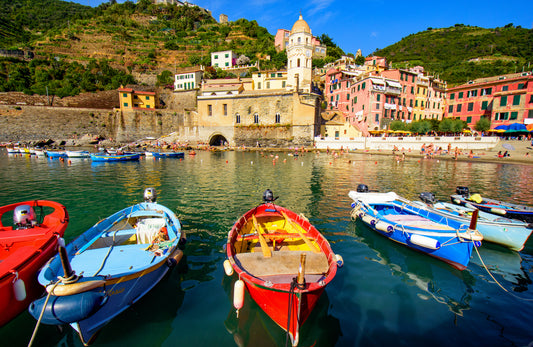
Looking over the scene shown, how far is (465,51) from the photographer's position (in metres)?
75.4

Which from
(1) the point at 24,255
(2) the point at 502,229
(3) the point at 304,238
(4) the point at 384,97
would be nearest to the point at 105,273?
(1) the point at 24,255

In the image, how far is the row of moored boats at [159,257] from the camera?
3795 mm

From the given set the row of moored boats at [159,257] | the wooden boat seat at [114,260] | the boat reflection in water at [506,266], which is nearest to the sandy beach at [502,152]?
the row of moored boats at [159,257]

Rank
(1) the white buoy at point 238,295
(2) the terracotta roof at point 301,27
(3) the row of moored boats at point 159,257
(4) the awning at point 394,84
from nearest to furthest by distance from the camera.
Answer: (3) the row of moored boats at point 159,257, (1) the white buoy at point 238,295, (4) the awning at point 394,84, (2) the terracotta roof at point 301,27

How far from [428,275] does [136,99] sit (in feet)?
197

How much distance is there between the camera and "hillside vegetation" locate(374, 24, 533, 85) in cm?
5712

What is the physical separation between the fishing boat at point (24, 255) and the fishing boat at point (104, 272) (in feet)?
1.49

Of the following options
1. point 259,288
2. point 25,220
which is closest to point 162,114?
point 25,220

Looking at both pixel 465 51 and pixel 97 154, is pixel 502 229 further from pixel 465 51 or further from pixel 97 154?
pixel 465 51

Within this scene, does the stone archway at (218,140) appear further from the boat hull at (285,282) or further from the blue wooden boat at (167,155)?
the boat hull at (285,282)

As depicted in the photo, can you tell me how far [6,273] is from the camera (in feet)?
13.2

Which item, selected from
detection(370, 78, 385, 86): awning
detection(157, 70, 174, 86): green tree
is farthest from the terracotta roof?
detection(157, 70, 174, 86): green tree

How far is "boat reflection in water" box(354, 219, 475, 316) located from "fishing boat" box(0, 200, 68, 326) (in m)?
7.91

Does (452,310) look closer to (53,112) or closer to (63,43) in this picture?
(53,112)
